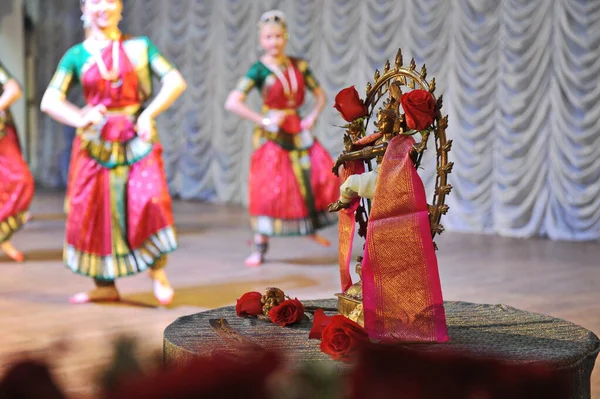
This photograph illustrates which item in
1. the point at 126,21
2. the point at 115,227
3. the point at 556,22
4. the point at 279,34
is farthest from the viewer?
the point at 126,21

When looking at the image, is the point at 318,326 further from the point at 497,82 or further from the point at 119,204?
the point at 497,82

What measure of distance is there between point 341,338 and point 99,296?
2.76 m

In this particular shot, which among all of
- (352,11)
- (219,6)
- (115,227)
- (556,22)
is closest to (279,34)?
(115,227)

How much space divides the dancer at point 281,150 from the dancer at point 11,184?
4.45 ft

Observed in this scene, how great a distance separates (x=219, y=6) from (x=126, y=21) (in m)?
1.82

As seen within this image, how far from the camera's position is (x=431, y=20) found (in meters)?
7.22

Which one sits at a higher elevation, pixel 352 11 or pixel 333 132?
pixel 352 11

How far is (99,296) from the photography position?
4.05 m

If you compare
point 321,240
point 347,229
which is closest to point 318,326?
point 347,229

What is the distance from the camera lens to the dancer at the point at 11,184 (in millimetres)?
5254

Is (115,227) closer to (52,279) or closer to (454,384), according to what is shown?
(52,279)

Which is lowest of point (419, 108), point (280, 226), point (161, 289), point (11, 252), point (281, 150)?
point (11, 252)

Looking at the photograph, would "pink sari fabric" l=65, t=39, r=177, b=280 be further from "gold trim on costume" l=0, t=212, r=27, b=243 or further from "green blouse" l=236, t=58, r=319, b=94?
"gold trim on costume" l=0, t=212, r=27, b=243

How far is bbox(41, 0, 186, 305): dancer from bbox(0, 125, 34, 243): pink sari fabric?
4.91 feet
